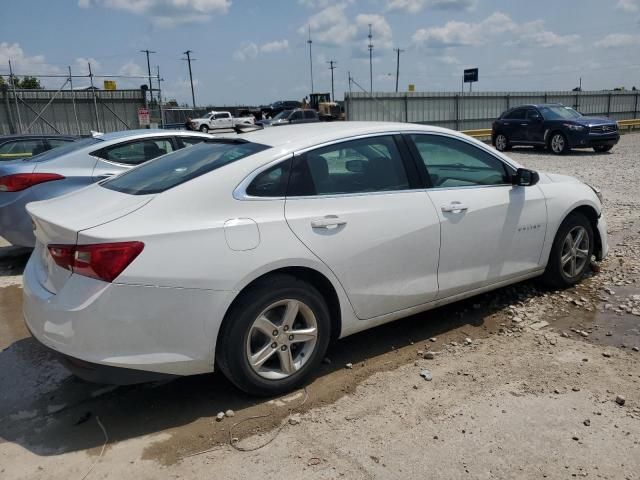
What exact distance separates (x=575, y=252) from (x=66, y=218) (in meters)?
4.21

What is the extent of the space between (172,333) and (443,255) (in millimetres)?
1986

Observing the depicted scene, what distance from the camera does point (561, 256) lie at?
4.82 m

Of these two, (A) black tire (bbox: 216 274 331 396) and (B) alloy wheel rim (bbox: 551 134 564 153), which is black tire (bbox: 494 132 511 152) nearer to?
(B) alloy wheel rim (bbox: 551 134 564 153)

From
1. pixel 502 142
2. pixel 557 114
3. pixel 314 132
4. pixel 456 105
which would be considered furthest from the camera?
pixel 456 105

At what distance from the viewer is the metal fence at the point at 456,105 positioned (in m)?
24.4

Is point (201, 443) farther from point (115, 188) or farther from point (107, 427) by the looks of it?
point (115, 188)

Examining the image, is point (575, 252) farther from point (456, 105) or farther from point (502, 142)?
point (456, 105)

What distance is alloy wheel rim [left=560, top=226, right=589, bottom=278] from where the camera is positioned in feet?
16.0

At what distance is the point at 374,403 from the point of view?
129 inches

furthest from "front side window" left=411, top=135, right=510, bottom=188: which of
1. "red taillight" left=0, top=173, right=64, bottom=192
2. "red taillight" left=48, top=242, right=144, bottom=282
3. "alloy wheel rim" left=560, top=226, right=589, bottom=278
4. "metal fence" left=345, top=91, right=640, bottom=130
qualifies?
"metal fence" left=345, top=91, right=640, bottom=130

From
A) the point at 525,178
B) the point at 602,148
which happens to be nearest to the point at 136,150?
the point at 525,178

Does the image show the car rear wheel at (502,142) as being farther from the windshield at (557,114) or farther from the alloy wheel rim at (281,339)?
the alloy wheel rim at (281,339)

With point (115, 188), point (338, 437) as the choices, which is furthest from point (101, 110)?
point (338, 437)

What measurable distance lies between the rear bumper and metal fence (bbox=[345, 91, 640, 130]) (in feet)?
70.3
